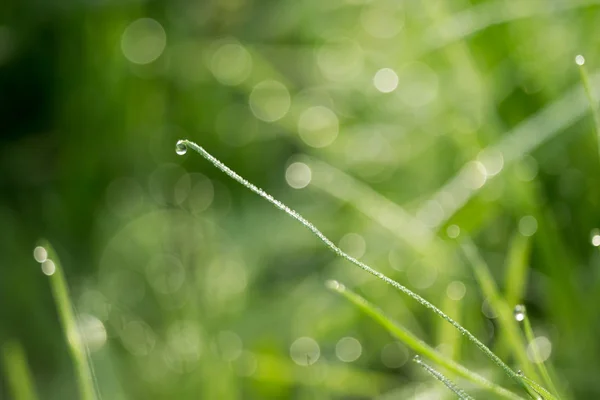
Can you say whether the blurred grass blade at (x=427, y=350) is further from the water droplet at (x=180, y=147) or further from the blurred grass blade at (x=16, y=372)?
the blurred grass blade at (x=16, y=372)

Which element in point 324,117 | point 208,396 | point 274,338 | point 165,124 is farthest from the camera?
point 165,124

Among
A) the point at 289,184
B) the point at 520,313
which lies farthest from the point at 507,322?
the point at 289,184

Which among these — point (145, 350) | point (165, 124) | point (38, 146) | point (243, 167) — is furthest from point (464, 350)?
point (38, 146)

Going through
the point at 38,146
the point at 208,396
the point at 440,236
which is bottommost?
the point at 208,396

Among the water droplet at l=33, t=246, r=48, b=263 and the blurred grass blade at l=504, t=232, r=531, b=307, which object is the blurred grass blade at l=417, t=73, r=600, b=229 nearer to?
the blurred grass blade at l=504, t=232, r=531, b=307

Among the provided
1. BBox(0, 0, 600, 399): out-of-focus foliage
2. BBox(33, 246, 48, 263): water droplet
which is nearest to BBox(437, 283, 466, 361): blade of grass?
BBox(0, 0, 600, 399): out-of-focus foliage

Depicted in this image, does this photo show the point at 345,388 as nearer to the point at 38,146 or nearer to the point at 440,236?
the point at 440,236
